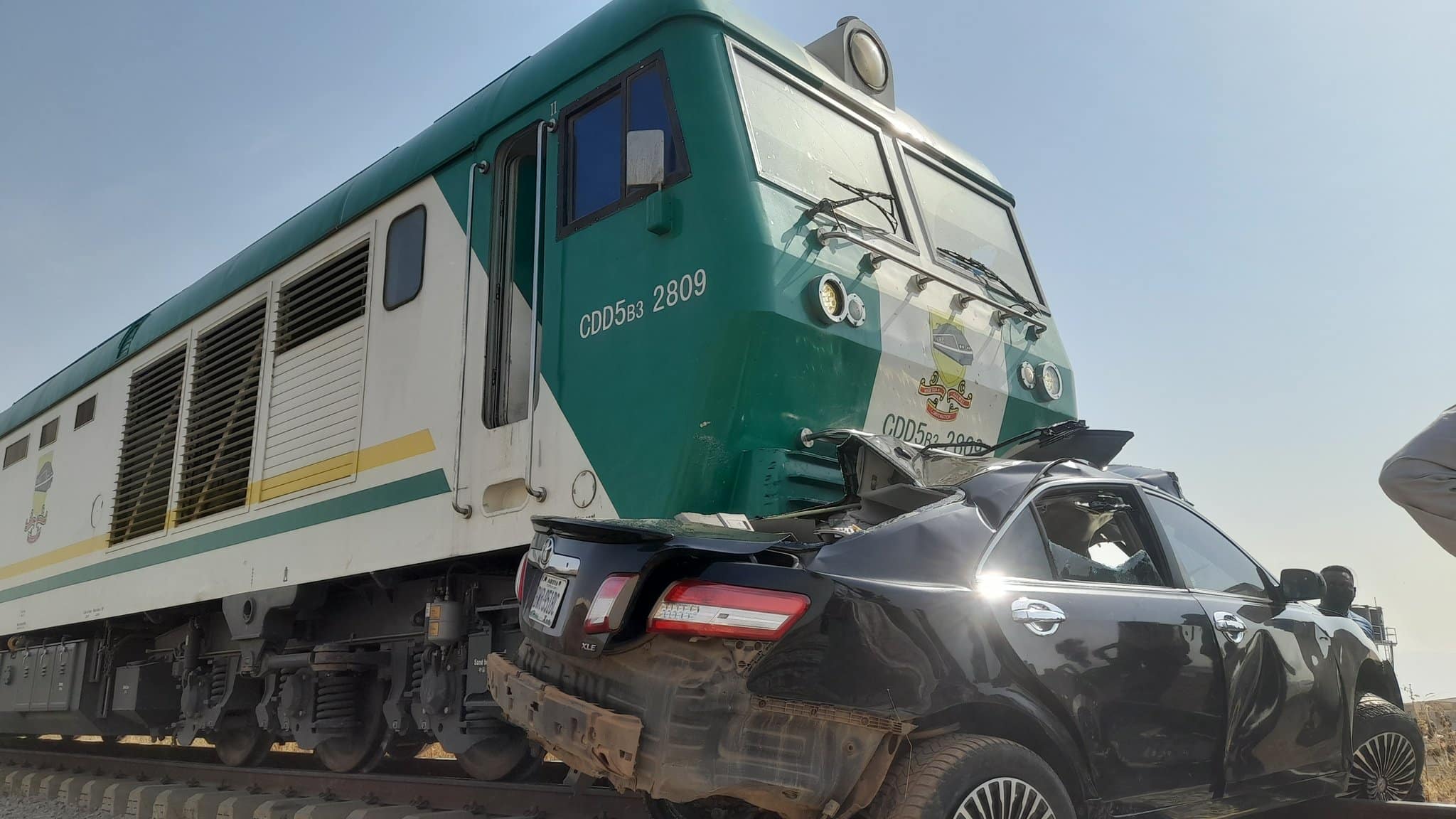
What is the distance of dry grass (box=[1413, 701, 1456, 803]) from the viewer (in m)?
6.35

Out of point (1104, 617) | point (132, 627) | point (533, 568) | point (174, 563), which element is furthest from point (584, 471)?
point (132, 627)

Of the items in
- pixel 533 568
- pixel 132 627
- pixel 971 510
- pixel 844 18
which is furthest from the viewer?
pixel 132 627

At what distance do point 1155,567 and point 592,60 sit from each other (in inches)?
132

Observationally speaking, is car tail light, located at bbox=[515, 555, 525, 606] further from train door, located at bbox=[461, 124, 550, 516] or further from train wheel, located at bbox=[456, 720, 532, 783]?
train wheel, located at bbox=[456, 720, 532, 783]

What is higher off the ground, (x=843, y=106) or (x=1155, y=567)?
(x=843, y=106)

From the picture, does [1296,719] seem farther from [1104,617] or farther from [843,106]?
[843,106]

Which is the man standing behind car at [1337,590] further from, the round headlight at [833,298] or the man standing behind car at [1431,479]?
the round headlight at [833,298]

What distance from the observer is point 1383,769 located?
470cm

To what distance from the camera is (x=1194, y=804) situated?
363 cm

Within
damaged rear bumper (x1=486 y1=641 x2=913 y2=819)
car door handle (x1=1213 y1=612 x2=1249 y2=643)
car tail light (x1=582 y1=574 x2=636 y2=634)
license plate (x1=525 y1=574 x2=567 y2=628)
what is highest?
license plate (x1=525 y1=574 x2=567 y2=628)

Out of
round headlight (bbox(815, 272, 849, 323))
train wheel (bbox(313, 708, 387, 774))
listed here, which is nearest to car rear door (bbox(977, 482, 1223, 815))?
round headlight (bbox(815, 272, 849, 323))

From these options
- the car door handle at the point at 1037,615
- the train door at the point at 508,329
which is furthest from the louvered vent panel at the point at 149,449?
the car door handle at the point at 1037,615

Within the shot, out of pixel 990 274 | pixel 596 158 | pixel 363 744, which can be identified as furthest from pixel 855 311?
pixel 363 744

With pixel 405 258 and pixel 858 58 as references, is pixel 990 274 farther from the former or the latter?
pixel 405 258
